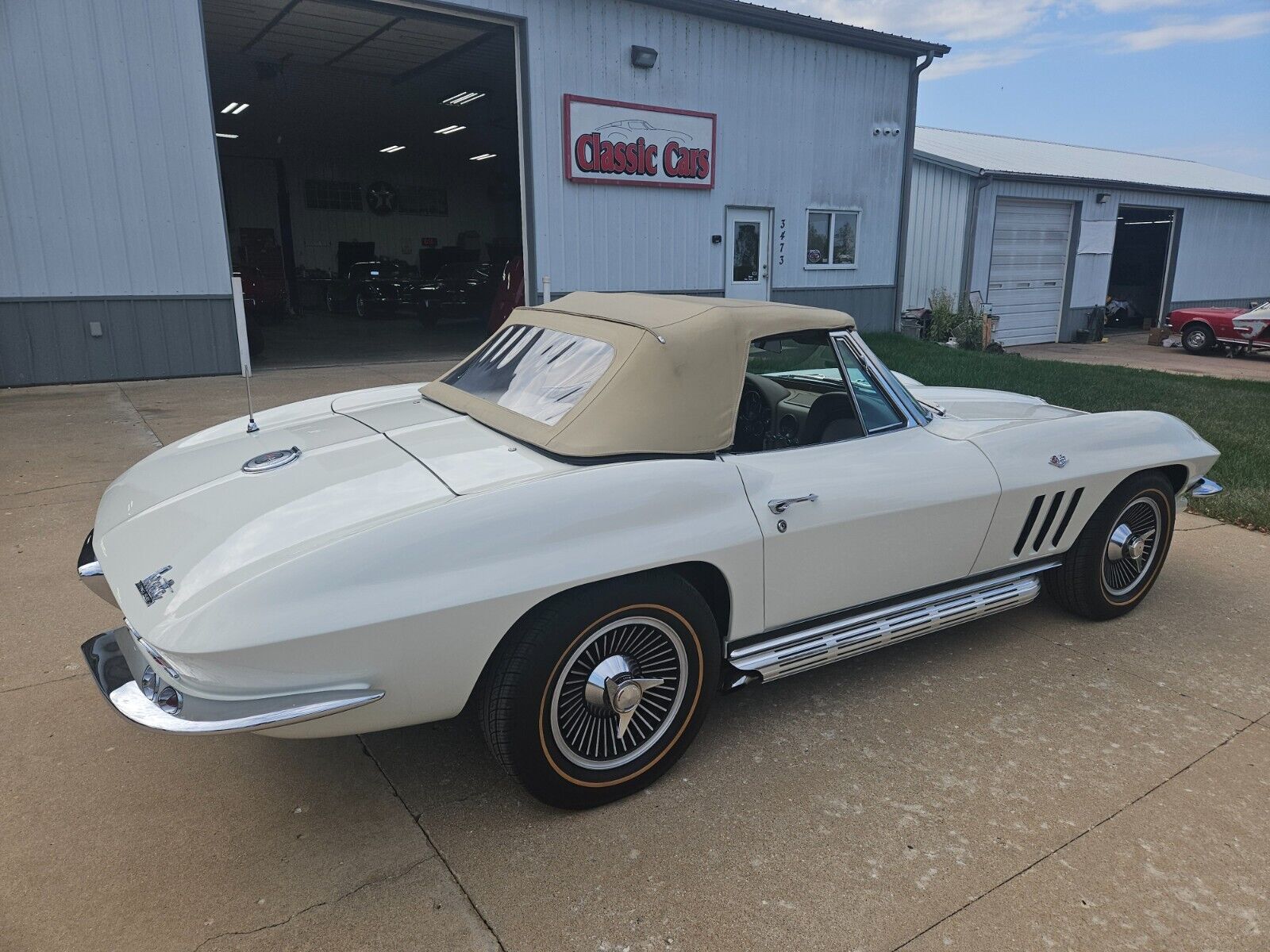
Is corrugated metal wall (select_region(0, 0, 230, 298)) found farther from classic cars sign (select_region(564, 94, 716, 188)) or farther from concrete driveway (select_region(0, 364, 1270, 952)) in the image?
concrete driveway (select_region(0, 364, 1270, 952))

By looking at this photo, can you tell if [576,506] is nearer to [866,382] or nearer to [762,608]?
[762,608]

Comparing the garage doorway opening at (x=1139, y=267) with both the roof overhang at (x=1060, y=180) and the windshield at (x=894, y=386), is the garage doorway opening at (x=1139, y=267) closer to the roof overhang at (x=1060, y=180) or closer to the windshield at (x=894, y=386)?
the roof overhang at (x=1060, y=180)

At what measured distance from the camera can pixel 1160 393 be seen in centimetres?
1038

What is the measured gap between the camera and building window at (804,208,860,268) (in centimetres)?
1463

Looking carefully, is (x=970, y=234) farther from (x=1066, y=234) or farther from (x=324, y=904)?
(x=324, y=904)

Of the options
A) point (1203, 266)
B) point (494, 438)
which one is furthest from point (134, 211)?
point (1203, 266)

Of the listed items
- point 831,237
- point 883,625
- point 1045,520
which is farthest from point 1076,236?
point 883,625

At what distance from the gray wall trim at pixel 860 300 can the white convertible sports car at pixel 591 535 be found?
11.4m

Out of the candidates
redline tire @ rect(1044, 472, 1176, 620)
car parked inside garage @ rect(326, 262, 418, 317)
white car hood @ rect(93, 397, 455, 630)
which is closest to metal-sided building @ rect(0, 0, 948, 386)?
car parked inside garage @ rect(326, 262, 418, 317)

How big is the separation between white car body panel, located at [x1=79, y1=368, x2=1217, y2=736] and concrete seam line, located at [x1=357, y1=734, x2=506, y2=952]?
0.42m

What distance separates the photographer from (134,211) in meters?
9.52

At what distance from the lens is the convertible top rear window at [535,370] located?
9.45ft

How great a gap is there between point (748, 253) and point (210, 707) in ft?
42.9

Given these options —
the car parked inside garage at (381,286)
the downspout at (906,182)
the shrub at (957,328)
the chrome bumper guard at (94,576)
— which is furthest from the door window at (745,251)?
the chrome bumper guard at (94,576)
